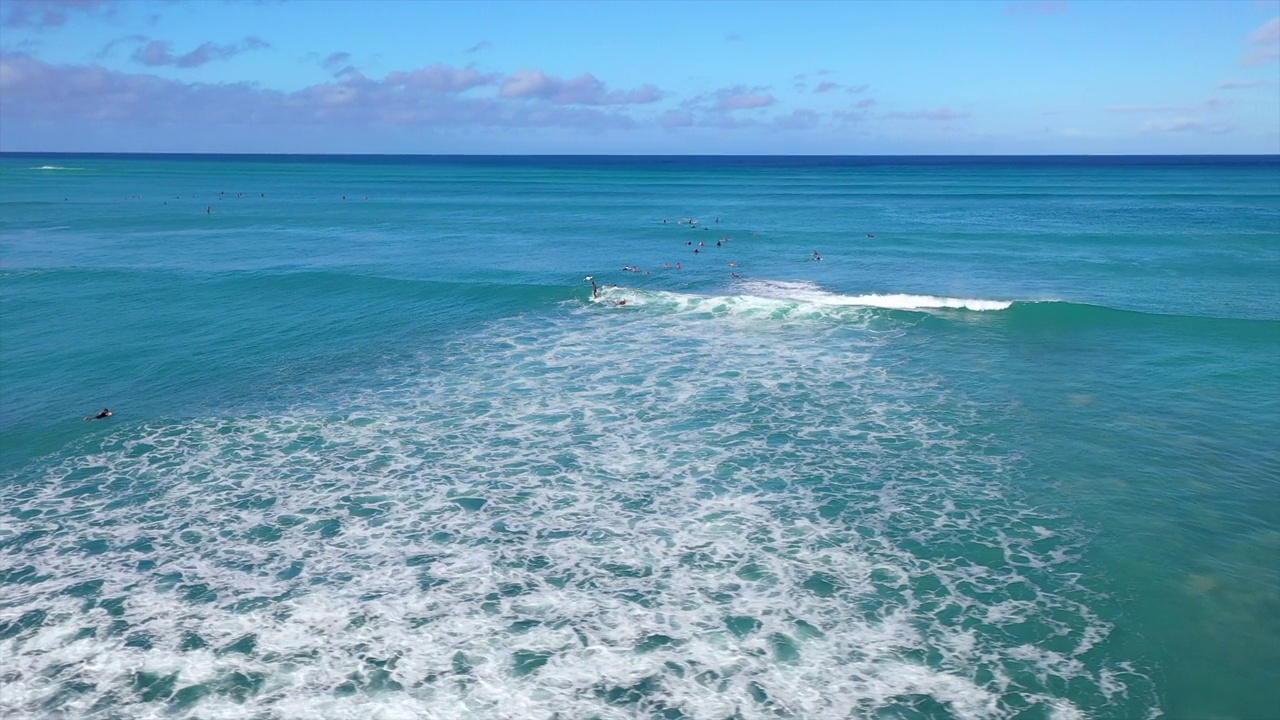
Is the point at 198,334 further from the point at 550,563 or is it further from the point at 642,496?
the point at 550,563

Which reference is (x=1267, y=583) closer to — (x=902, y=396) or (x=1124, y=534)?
(x=1124, y=534)

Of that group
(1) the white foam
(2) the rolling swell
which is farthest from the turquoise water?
(2) the rolling swell

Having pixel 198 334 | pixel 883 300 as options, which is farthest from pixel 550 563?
pixel 883 300

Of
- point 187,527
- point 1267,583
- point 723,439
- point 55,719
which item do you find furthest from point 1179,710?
point 187,527

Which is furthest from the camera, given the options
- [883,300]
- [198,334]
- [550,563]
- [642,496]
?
[883,300]

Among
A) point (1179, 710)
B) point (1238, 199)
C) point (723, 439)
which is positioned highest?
point (1238, 199)

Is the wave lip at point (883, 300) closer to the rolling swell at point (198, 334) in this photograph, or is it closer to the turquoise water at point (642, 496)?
the turquoise water at point (642, 496)
